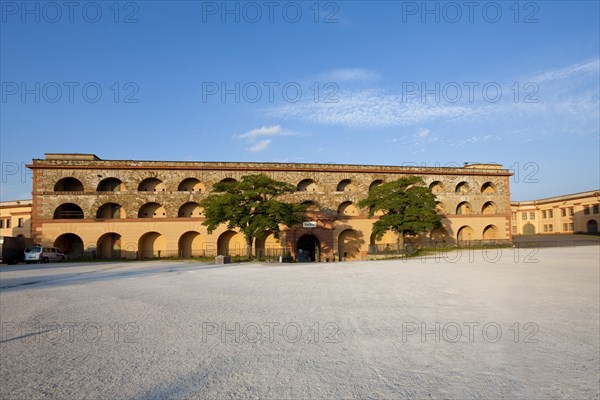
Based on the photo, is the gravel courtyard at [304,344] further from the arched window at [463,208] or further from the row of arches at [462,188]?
the arched window at [463,208]

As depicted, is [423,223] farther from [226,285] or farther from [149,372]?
[149,372]

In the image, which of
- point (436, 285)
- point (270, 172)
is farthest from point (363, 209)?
point (436, 285)

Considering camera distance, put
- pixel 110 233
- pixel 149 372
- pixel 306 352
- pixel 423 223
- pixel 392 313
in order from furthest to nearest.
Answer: pixel 110 233 < pixel 423 223 < pixel 392 313 < pixel 306 352 < pixel 149 372

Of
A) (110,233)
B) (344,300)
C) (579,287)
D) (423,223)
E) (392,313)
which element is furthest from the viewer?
(110,233)

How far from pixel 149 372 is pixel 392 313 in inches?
202

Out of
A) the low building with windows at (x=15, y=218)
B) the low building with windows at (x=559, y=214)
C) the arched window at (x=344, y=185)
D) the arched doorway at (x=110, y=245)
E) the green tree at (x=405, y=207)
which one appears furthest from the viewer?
the low building with windows at (x=559, y=214)

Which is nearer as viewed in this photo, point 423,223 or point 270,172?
point 423,223

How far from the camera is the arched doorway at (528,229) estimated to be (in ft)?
196

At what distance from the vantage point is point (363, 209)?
35.1 m

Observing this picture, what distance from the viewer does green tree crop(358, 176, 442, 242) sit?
28.1 m

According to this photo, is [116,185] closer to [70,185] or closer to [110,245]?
[70,185]

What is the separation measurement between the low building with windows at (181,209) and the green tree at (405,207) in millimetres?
2755

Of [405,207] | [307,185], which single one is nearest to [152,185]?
[307,185]

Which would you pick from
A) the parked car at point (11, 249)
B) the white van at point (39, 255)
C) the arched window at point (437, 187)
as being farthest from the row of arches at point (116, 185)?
the arched window at point (437, 187)
